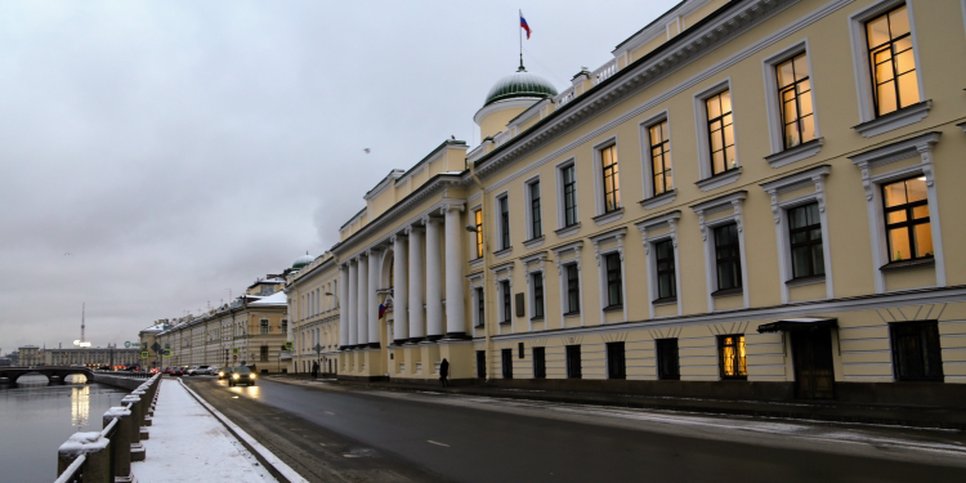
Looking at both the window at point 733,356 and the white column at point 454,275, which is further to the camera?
the white column at point 454,275

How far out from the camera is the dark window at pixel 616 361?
28203mm

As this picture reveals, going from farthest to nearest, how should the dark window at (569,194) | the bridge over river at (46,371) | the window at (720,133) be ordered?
1. the bridge over river at (46,371)
2. the dark window at (569,194)
3. the window at (720,133)

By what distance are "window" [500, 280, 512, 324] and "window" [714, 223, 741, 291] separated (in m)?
14.8

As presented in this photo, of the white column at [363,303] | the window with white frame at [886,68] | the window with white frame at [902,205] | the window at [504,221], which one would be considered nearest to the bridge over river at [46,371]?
the white column at [363,303]

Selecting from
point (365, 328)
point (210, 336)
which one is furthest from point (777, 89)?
point (210, 336)

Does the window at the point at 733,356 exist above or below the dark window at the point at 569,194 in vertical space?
below

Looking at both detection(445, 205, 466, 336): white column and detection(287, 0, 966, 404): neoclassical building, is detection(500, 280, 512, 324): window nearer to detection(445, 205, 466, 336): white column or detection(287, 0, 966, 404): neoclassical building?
detection(287, 0, 966, 404): neoclassical building

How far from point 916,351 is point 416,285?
105ft

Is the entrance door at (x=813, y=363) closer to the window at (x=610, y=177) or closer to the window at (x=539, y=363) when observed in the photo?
the window at (x=610, y=177)

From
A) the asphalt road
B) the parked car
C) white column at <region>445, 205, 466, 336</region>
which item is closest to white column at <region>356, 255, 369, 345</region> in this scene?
the parked car

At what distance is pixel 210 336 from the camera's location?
124 meters

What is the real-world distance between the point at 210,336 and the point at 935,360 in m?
121

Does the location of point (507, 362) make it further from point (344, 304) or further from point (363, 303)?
point (344, 304)

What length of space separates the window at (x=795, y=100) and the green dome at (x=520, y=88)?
24696mm
